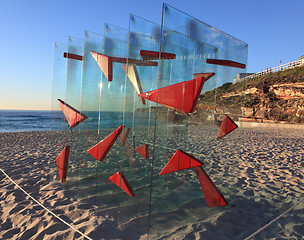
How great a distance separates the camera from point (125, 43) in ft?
10.0

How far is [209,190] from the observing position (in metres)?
2.77

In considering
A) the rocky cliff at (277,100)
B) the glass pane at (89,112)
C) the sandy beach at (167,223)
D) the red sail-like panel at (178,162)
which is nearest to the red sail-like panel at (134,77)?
the glass pane at (89,112)

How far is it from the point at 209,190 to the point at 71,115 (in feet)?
9.22

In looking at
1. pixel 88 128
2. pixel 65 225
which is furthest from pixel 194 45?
pixel 65 225

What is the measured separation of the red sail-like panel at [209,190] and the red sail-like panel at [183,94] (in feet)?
3.39

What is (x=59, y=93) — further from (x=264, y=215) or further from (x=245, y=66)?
(x=264, y=215)

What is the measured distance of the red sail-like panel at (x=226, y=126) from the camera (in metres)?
2.93

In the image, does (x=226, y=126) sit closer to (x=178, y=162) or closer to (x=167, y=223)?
(x=178, y=162)

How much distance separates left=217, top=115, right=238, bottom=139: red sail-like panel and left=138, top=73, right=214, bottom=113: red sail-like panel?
3.24 ft

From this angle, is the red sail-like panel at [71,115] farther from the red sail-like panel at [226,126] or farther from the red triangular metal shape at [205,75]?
the red sail-like panel at [226,126]

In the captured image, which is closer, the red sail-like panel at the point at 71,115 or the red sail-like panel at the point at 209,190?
the red sail-like panel at the point at 209,190

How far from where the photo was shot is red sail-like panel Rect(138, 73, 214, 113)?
7.17 ft

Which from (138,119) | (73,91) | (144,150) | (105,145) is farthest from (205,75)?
(73,91)

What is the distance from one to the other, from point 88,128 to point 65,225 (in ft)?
5.64
